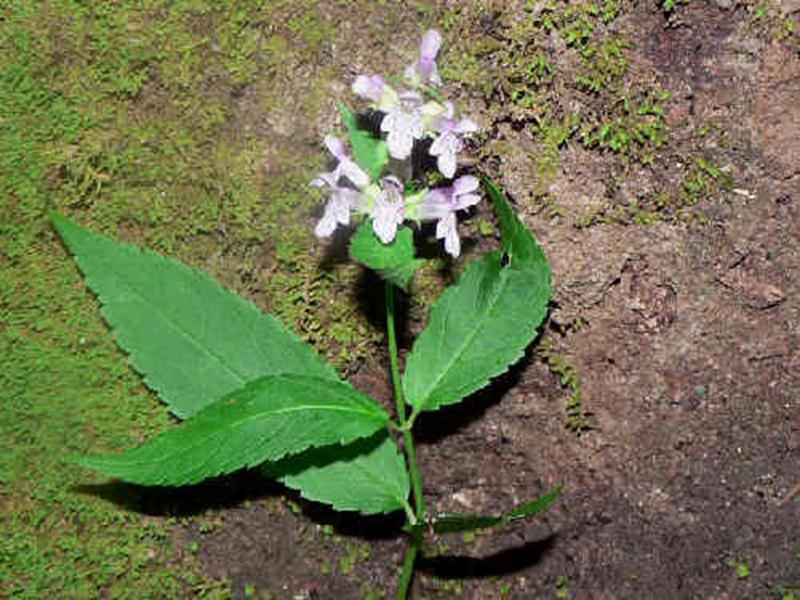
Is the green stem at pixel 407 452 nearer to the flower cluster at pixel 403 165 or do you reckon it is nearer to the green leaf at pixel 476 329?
the green leaf at pixel 476 329

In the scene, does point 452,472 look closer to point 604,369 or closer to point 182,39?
point 604,369

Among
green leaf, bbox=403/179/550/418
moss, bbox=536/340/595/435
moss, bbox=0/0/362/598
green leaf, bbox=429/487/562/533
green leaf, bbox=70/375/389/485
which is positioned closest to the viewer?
green leaf, bbox=70/375/389/485

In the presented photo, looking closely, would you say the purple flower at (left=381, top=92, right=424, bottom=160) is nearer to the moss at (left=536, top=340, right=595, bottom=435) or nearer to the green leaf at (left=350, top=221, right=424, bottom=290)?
the green leaf at (left=350, top=221, right=424, bottom=290)

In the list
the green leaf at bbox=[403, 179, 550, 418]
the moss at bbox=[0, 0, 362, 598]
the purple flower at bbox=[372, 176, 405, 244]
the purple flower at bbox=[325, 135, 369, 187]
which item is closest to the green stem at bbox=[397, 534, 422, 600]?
the green leaf at bbox=[403, 179, 550, 418]

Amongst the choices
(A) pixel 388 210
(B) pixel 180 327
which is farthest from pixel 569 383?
(B) pixel 180 327

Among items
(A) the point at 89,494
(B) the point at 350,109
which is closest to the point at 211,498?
(A) the point at 89,494

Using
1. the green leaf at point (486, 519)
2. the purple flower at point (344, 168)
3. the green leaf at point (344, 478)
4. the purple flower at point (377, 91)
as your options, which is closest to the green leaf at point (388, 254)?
the purple flower at point (344, 168)
